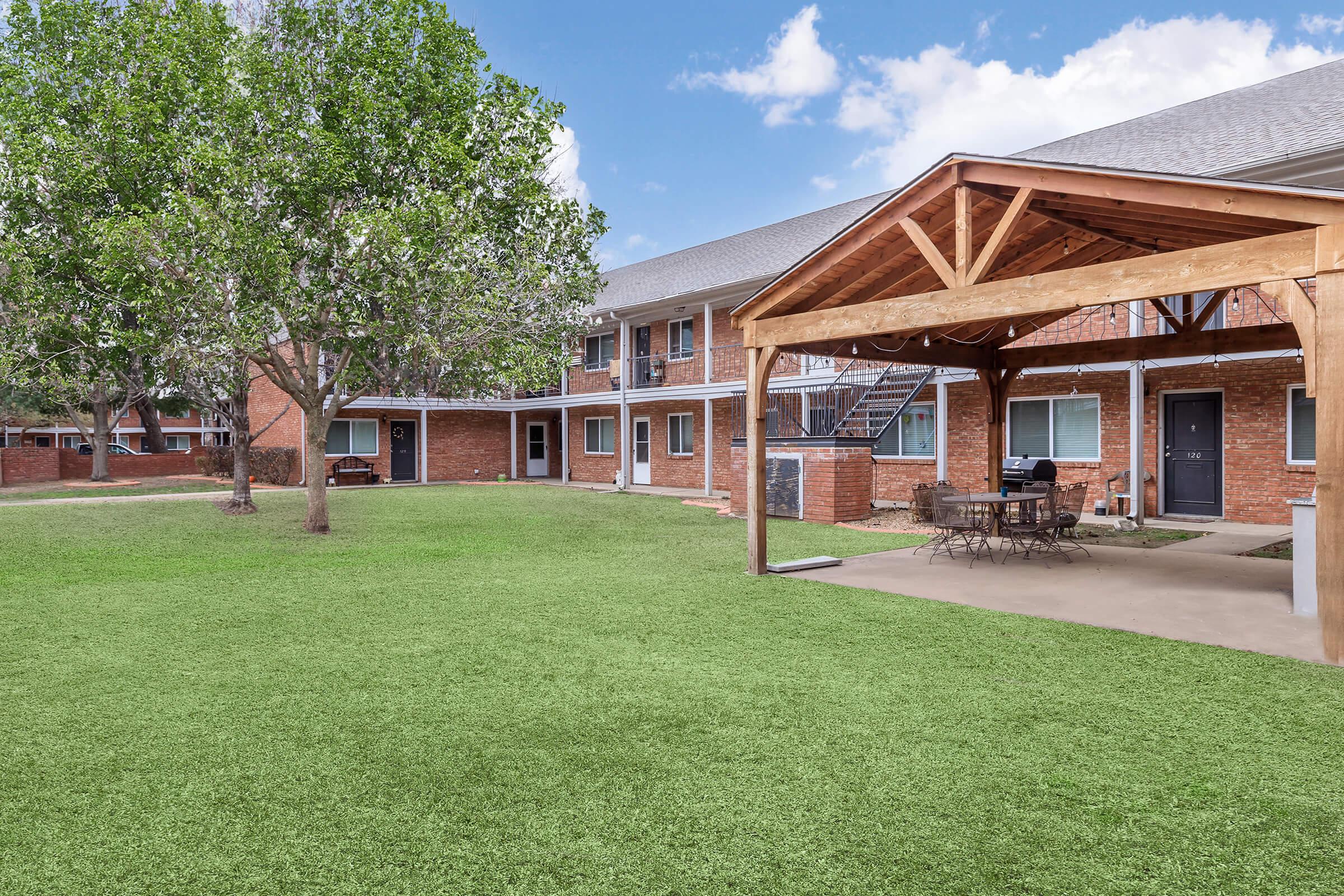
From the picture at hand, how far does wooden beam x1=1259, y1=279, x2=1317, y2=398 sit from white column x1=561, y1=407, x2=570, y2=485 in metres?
21.2

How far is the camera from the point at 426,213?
36.2 feet

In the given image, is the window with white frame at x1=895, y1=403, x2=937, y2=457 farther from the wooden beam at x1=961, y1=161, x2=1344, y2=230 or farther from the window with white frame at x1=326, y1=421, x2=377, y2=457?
the window with white frame at x1=326, y1=421, x2=377, y2=457

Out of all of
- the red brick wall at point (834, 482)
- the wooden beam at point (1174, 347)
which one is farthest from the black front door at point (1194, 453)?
the red brick wall at point (834, 482)

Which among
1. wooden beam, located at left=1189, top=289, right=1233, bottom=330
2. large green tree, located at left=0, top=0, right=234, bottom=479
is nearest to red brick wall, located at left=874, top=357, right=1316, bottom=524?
wooden beam, located at left=1189, top=289, right=1233, bottom=330

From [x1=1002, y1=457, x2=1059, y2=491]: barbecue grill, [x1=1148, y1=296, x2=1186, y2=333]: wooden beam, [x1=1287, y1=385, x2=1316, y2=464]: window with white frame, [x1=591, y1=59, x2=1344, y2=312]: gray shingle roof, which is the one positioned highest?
[x1=591, y1=59, x2=1344, y2=312]: gray shingle roof

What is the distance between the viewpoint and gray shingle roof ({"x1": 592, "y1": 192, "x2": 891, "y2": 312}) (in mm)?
19844

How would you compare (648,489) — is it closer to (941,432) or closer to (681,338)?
(681,338)

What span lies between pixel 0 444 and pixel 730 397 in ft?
149

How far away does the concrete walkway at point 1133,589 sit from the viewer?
6.12m

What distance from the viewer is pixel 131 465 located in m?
28.0

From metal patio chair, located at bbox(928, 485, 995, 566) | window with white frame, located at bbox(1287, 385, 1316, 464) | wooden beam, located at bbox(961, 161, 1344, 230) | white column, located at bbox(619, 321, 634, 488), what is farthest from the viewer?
white column, located at bbox(619, 321, 634, 488)

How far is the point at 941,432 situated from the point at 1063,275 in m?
9.90

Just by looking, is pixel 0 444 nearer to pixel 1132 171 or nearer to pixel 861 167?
pixel 1132 171

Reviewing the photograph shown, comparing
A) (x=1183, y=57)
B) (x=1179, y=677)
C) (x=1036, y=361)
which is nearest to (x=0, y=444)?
(x=1036, y=361)
